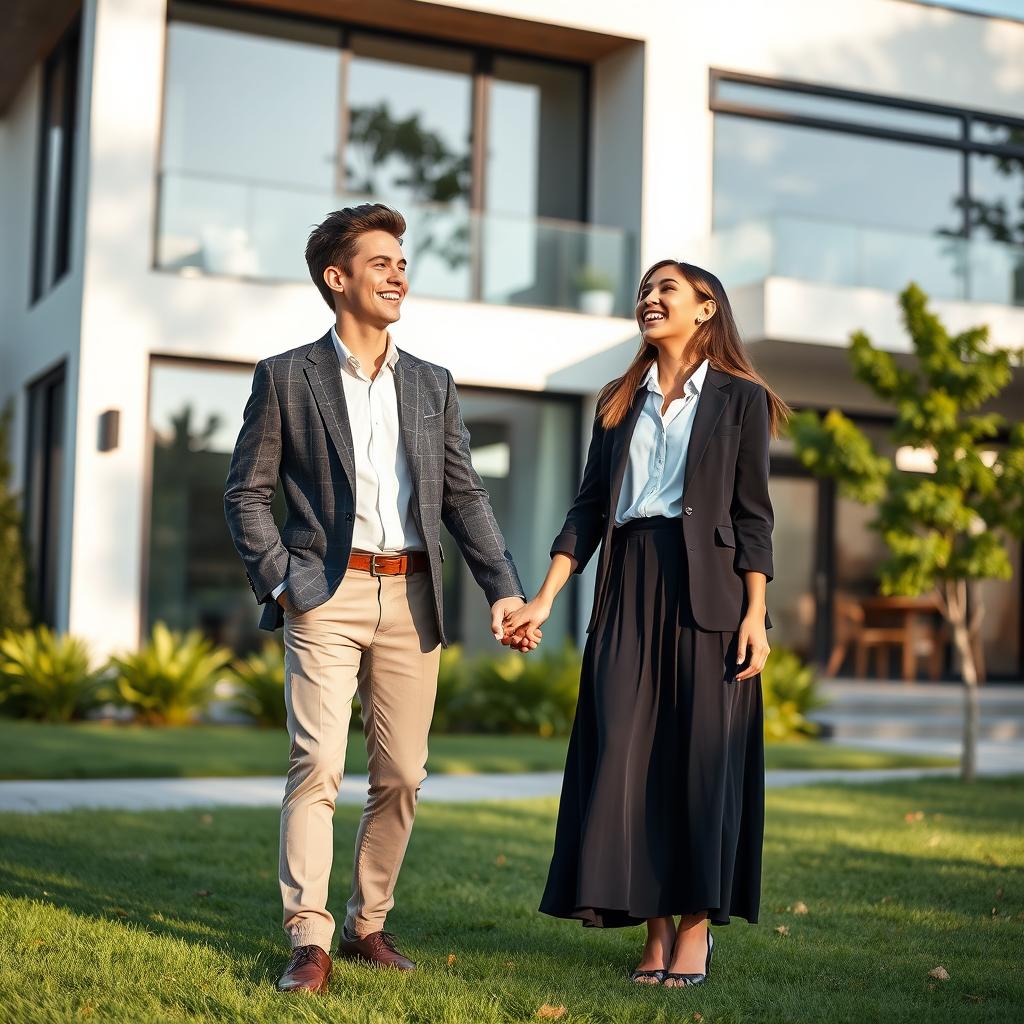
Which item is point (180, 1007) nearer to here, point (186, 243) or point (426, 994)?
point (426, 994)

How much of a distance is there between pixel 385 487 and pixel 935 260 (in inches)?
474

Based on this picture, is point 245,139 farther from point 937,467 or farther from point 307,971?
point 307,971

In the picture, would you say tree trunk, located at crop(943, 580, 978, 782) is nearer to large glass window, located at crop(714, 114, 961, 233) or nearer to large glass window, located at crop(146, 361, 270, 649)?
large glass window, located at crop(146, 361, 270, 649)

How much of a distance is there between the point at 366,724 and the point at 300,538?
1.99 ft

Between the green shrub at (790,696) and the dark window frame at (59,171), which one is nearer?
the green shrub at (790,696)

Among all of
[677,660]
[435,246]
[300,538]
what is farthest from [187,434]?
[677,660]

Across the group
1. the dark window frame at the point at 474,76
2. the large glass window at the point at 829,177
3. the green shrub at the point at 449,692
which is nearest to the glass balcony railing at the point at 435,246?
the dark window frame at the point at 474,76

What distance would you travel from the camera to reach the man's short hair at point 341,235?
13.4ft

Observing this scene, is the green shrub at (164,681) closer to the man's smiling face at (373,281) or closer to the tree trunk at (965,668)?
the tree trunk at (965,668)

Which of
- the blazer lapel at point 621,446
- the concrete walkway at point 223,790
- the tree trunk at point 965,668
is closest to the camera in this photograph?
the blazer lapel at point 621,446

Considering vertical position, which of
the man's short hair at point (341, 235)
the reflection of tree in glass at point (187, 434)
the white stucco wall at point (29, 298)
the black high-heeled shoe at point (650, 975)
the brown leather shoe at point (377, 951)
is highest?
the white stucco wall at point (29, 298)

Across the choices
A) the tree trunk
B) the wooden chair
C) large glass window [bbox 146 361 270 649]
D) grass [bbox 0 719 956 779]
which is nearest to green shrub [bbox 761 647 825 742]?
grass [bbox 0 719 956 779]

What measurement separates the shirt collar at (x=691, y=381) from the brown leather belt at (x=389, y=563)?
85 centimetres

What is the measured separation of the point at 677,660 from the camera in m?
3.99
